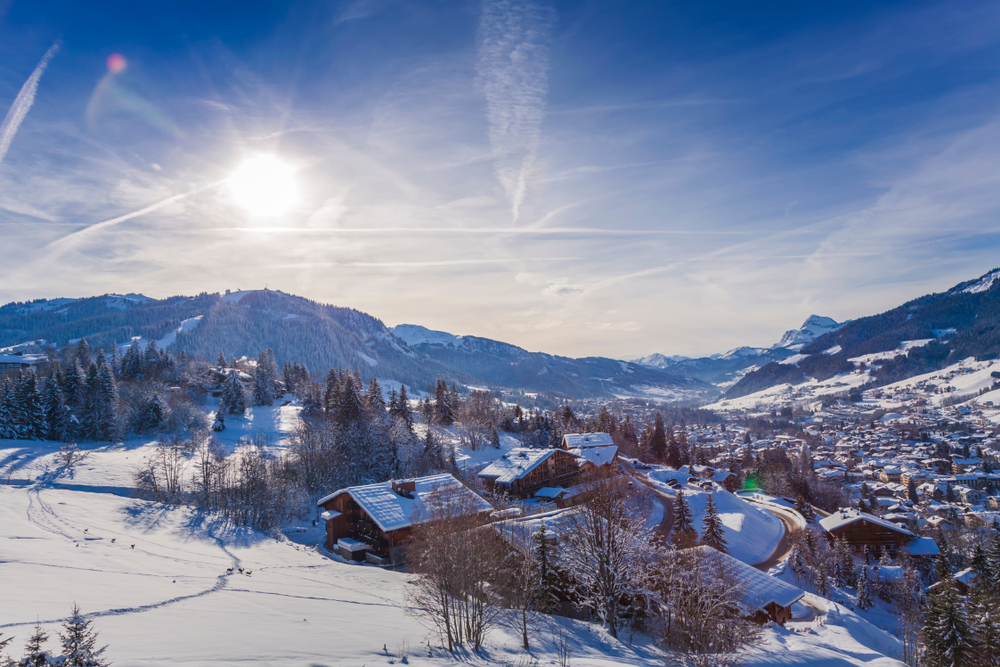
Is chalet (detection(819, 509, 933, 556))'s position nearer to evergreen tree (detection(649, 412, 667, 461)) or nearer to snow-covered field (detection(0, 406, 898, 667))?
snow-covered field (detection(0, 406, 898, 667))

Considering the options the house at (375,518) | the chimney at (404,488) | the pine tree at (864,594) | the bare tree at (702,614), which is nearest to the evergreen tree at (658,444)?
the pine tree at (864,594)

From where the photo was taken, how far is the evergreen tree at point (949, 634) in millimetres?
21828

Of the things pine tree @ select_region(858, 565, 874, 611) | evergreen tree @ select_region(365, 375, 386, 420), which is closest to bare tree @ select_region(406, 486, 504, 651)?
pine tree @ select_region(858, 565, 874, 611)

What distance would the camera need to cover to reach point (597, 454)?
72125mm

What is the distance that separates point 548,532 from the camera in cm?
2870

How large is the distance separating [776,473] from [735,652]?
81.9m

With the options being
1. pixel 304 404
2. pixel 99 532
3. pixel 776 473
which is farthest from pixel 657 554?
pixel 304 404

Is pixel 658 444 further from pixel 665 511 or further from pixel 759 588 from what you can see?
pixel 759 588

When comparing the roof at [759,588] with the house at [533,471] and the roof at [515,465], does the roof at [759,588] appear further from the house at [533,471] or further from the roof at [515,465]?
the roof at [515,465]

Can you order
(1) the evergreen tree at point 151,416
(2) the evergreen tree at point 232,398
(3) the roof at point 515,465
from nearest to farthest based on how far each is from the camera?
1. (3) the roof at point 515,465
2. (1) the evergreen tree at point 151,416
3. (2) the evergreen tree at point 232,398

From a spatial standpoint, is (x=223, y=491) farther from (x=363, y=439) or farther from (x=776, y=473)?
(x=776, y=473)

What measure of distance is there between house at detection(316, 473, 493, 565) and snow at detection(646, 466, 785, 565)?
29.0m

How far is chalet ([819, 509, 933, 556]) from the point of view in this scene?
56500 millimetres

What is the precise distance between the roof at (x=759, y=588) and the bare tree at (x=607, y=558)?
6.92 meters
